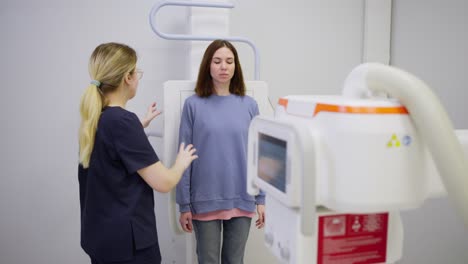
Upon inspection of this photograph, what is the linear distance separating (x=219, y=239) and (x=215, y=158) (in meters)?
0.36

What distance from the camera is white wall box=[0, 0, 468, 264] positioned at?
6.66ft

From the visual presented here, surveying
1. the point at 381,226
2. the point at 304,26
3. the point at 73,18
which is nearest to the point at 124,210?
the point at 381,226

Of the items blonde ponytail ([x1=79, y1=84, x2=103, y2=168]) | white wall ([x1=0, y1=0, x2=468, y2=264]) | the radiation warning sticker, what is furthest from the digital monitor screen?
white wall ([x1=0, y1=0, x2=468, y2=264])

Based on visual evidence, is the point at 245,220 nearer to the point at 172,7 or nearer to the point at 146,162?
the point at 146,162

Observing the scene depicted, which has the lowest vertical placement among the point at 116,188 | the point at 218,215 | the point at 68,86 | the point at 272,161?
the point at 218,215

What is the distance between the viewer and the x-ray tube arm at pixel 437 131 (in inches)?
28.8

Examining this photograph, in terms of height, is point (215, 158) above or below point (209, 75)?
below

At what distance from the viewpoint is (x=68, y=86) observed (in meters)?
2.09

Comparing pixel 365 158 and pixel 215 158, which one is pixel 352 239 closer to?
pixel 365 158

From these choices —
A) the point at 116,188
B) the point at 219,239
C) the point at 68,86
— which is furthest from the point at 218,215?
the point at 68,86

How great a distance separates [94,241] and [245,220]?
0.67 m

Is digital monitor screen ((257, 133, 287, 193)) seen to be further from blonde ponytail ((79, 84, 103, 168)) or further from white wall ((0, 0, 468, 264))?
white wall ((0, 0, 468, 264))

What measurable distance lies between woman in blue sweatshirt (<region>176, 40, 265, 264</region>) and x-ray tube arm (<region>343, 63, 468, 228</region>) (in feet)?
3.22

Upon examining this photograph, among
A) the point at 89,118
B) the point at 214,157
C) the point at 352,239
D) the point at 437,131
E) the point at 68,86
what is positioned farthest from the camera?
the point at 68,86
